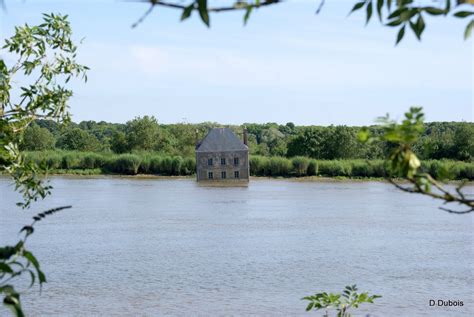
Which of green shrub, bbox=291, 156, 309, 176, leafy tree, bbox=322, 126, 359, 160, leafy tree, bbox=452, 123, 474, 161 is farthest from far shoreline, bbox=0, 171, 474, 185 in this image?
leafy tree, bbox=322, 126, 359, 160

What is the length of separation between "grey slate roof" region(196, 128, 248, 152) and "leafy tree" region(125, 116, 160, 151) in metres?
12.3

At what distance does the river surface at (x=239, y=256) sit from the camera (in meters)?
12.9

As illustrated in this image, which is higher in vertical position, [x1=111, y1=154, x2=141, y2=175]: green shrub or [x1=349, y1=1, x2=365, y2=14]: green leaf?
[x1=349, y1=1, x2=365, y2=14]: green leaf

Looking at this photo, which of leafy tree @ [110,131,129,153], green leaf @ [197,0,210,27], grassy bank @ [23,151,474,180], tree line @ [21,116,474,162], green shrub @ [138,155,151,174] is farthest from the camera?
leafy tree @ [110,131,129,153]

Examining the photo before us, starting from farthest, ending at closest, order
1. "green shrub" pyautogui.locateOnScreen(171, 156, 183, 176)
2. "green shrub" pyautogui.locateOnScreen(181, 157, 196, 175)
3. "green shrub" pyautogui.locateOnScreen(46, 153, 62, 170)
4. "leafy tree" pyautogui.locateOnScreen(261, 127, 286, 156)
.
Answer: "leafy tree" pyautogui.locateOnScreen(261, 127, 286, 156) → "green shrub" pyautogui.locateOnScreen(181, 157, 196, 175) → "green shrub" pyautogui.locateOnScreen(171, 156, 183, 176) → "green shrub" pyautogui.locateOnScreen(46, 153, 62, 170)

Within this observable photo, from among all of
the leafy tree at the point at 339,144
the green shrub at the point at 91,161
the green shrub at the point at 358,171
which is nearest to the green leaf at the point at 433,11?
the green shrub at the point at 358,171

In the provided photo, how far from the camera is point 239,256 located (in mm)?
17969

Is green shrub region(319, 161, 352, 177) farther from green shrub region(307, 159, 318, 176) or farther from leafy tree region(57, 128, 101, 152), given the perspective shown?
leafy tree region(57, 128, 101, 152)

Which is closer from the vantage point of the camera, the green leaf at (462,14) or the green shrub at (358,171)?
the green leaf at (462,14)

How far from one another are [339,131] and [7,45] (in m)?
57.6

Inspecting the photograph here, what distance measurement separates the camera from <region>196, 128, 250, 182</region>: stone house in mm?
55062

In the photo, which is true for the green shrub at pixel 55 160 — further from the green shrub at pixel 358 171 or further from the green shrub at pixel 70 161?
the green shrub at pixel 358 171

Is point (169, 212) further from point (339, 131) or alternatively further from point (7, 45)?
point (339, 131)

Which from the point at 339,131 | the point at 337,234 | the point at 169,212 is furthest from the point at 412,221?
the point at 339,131
